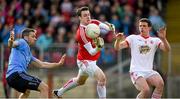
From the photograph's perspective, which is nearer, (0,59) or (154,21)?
(0,59)

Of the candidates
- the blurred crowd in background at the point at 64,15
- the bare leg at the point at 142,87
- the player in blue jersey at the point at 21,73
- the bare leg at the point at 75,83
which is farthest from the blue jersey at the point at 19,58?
the blurred crowd in background at the point at 64,15

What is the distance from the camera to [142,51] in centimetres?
1819

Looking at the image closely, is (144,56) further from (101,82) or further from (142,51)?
(101,82)

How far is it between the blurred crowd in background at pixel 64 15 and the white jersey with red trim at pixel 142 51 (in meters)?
7.49

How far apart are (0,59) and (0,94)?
1.95 m

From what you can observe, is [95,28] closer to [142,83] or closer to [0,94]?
[142,83]

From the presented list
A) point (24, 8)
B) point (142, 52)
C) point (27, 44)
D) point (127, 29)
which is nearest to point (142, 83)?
point (142, 52)

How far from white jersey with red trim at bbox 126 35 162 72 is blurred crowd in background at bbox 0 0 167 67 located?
24.6ft

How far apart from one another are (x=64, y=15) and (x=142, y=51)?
9855 millimetres

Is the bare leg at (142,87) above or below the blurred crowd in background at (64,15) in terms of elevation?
below

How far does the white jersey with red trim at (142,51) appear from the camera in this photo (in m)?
18.1

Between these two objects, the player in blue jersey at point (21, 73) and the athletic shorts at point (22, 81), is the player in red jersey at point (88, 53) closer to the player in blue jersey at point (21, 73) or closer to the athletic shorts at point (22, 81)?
the player in blue jersey at point (21, 73)

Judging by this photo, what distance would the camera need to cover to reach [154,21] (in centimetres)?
2680

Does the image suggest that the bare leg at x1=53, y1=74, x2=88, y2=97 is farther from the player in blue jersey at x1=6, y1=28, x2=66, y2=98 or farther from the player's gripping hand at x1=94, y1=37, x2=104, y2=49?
the player in blue jersey at x1=6, y1=28, x2=66, y2=98
